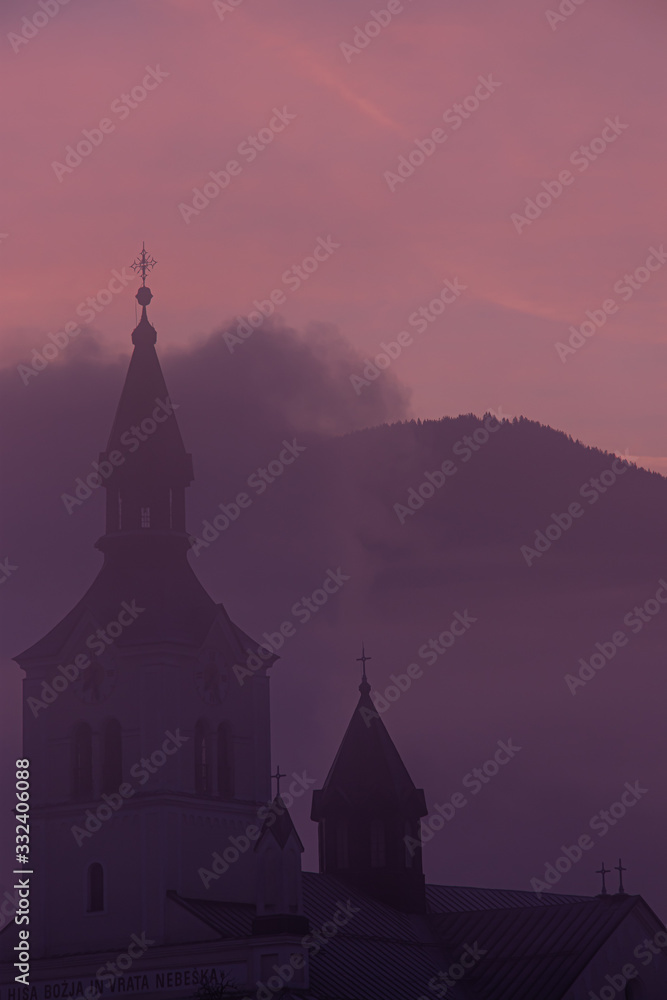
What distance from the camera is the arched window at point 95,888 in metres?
62.0

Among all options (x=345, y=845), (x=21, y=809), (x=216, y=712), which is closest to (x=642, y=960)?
(x=345, y=845)

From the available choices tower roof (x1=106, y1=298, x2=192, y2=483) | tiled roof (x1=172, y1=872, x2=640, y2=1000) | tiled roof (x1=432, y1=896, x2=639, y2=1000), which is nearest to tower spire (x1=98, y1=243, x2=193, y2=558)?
tower roof (x1=106, y1=298, x2=192, y2=483)

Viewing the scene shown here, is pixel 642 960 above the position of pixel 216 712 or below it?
below

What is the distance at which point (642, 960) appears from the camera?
224 ft

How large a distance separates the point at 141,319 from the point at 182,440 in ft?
15.9

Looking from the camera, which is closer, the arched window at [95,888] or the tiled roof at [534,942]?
the arched window at [95,888]

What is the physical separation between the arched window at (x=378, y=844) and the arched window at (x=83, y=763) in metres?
→ 15.1

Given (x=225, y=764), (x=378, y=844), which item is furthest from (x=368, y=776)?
(x=225, y=764)

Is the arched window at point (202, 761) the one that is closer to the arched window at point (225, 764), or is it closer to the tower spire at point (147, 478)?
the arched window at point (225, 764)

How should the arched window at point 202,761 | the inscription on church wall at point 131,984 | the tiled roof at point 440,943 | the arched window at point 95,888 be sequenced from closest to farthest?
the inscription on church wall at point 131,984, the arched window at point 95,888, the tiled roof at point 440,943, the arched window at point 202,761

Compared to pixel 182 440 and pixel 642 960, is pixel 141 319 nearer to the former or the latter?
pixel 182 440

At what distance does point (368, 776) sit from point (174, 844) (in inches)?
611

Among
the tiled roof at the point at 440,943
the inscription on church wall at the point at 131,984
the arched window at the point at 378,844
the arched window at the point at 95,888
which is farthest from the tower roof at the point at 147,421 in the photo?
the arched window at the point at 378,844

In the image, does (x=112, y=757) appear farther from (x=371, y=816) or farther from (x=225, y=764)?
(x=371, y=816)
